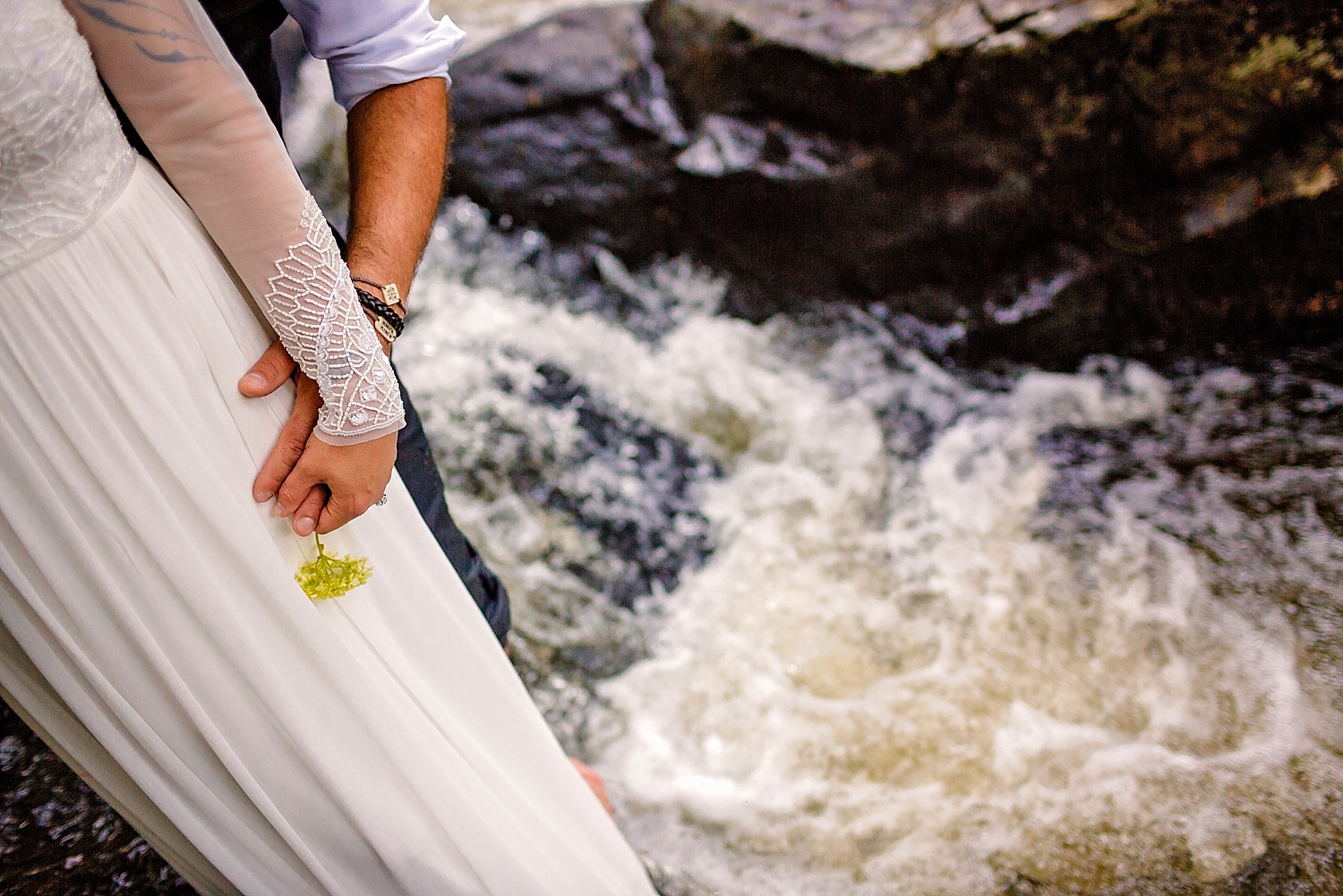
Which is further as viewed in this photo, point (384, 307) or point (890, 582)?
point (890, 582)

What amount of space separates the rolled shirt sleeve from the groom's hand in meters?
0.44

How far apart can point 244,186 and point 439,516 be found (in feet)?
2.08

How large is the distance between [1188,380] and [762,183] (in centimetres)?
157

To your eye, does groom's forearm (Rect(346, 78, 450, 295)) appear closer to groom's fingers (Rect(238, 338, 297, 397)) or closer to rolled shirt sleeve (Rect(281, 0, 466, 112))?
rolled shirt sleeve (Rect(281, 0, 466, 112))

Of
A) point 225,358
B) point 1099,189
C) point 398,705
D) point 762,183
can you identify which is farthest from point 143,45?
point 1099,189

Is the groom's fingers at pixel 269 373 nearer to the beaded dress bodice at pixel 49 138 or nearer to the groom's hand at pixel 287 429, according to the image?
the groom's hand at pixel 287 429

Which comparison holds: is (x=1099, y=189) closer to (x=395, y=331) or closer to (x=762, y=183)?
(x=762, y=183)

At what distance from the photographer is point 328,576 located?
91cm

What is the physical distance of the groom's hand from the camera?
0.87 metres

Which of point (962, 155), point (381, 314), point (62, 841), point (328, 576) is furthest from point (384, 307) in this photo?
point (962, 155)

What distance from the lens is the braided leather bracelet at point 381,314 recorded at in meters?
1.00

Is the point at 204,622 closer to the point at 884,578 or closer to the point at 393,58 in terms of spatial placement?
the point at 393,58

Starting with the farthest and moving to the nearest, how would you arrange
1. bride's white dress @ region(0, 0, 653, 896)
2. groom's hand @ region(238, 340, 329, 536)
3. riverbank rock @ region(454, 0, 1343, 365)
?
riverbank rock @ region(454, 0, 1343, 365) < groom's hand @ region(238, 340, 329, 536) < bride's white dress @ region(0, 0, 653, 896)

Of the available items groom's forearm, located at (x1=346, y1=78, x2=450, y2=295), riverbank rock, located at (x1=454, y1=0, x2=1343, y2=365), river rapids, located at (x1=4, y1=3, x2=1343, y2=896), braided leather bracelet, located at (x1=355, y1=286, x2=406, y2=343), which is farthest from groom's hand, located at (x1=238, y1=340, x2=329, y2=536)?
riverbank rock, located at (x1=454, y1=0, x2=1343, y2=365)
